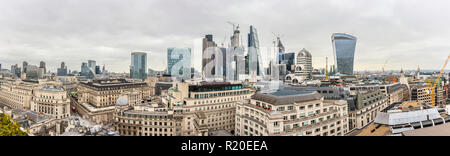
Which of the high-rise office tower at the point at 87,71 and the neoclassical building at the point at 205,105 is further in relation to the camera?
the high-rise office tower at the point at 87,71

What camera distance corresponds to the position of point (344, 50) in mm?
120062

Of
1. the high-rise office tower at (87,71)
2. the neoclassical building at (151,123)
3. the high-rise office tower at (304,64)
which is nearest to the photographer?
the neoclassical building at (151,123)

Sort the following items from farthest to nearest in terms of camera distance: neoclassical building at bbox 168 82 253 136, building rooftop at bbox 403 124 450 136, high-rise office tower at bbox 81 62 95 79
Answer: high-rise office tower at bbox 81 62 95 79 → neoclassical building at bbox 168 82 253 136 → building rooftop at bbox 403 124 450 136

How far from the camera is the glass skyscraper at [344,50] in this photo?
118 metres

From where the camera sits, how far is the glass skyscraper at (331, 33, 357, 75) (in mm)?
117625

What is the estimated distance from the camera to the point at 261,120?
94.2 ft

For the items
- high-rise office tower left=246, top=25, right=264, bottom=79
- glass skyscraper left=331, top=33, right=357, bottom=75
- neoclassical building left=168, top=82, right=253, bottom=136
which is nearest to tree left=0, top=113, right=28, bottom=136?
neoclassical building left=168, top=82, right=253, bottom=136

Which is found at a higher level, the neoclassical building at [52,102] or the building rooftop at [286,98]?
the building rooftop at [286,98]

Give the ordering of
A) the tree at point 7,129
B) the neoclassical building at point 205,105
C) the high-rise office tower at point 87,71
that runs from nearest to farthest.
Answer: the tree at point 7,129, the neoclassical building at point 205,105, the high-rise office tower at point 87,71

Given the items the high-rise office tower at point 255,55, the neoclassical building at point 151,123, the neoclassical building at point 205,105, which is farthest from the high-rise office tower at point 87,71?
the neoclassical building at point 205,105

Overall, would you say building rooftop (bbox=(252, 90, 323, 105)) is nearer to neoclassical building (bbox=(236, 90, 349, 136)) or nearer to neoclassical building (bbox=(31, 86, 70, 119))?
neoclassical building (bbox=(236, 90, 349, 136))

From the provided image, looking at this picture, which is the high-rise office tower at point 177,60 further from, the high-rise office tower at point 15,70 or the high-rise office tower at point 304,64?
the high-rise office tower at point 15,70

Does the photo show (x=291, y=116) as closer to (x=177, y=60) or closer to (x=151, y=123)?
(x=151, y=123)
